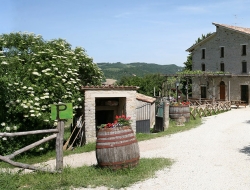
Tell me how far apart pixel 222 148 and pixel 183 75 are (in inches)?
745

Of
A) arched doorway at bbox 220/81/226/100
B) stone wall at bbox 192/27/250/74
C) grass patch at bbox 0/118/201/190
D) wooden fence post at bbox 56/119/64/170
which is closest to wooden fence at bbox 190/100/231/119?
arched doorway at bbox 220/81/226/100

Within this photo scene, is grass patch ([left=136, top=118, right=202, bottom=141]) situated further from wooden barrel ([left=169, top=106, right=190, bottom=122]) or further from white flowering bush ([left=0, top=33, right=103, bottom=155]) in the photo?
white flowering bush ([left=0, top=33, right=103, bottom=155])

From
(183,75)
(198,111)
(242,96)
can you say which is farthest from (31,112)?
(242,96)

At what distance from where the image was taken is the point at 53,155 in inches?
469

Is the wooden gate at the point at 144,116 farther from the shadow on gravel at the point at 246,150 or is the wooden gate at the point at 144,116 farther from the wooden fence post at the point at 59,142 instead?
the wooden fence post at the point at 59,142

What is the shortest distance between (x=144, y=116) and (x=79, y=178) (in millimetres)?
9922

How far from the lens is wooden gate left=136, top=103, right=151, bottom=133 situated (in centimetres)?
1568

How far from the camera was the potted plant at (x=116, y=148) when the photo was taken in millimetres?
7129

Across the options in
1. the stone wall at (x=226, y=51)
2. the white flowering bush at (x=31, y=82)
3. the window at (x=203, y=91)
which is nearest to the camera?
the white flowering bush at (x=31, y=82)

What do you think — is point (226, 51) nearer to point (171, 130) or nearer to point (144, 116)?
point (144, 116)

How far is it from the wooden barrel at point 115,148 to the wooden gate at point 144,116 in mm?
8354

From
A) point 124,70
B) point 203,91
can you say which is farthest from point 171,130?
point 124,70

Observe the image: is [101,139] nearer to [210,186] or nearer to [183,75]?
[210,186]

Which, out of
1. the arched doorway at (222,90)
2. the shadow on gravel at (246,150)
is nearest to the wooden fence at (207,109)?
the arched doorway at (222,90)
